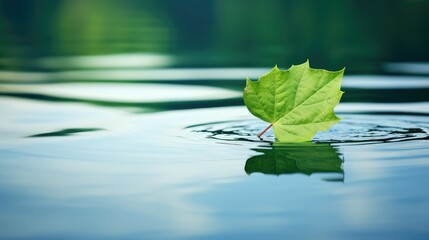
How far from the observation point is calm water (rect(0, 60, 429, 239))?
143 cm

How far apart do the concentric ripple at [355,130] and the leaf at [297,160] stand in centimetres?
13

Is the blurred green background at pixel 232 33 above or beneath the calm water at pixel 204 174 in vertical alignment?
above

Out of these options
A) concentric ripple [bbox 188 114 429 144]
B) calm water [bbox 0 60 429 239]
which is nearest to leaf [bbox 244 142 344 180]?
calm water [bbox 0 60 429 239]

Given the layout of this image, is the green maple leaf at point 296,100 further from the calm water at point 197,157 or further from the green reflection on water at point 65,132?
the green reflection on water at point 65,132

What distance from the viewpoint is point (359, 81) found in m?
4.42

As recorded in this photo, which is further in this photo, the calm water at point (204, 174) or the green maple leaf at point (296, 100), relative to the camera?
the green maple leaf at point (296, 100)

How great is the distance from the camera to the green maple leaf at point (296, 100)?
7.06ft

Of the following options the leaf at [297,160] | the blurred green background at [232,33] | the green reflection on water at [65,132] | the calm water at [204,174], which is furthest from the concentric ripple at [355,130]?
the blurred green background at [232,33]

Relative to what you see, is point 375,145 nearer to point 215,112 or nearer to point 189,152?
point 189,152

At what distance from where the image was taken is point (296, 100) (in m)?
2.20

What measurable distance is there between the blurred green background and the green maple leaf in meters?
2.79

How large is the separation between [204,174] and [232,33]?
8.09m

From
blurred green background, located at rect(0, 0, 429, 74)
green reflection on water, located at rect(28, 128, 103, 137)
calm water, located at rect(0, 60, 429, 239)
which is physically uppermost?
blurred green background, located at rect(0, 0, 429, 74)

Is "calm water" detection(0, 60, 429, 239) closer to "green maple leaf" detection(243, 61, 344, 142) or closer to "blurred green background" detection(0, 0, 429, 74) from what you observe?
"green maple leaf" detection(243, 61, 344, 142)
